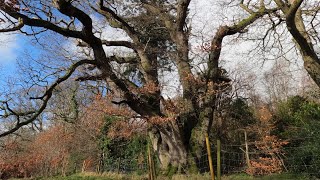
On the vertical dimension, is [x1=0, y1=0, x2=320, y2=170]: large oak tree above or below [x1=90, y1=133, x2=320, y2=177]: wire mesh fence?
above

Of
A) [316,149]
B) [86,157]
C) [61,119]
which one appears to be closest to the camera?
[316,149]

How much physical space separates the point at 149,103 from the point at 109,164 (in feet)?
21.7

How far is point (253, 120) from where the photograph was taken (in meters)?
18.8

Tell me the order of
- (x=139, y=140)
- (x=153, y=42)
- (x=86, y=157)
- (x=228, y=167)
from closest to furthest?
(x=228, y=167)
(x=153, y=42)
(x=139, y=140)
(x=86, y=157)

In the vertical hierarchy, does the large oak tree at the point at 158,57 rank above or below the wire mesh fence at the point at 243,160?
above

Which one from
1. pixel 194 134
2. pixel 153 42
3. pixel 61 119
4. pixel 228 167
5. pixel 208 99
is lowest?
pixel 228 167

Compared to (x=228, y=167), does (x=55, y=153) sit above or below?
above

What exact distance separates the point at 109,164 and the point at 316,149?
Answer: 11797 millimetres

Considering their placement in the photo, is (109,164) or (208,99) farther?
(109,164)

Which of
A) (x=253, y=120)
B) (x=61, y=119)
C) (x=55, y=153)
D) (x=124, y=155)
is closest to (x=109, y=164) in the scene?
(x=124, y=155)

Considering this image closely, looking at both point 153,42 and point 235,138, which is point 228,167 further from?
point 153,42

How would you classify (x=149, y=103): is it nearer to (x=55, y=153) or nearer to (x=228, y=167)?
(x=228, y=167)

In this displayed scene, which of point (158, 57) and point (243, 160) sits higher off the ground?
point (158, 57)

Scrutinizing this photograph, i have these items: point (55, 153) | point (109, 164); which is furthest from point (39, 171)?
point (109, 164)
